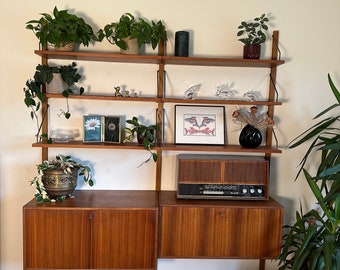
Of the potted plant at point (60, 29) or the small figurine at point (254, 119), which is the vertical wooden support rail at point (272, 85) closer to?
the small figurine at point (254, 119)

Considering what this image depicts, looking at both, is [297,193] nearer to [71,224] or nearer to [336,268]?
[336,268]

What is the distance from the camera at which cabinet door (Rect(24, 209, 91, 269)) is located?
2020mm

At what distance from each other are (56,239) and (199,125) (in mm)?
1269

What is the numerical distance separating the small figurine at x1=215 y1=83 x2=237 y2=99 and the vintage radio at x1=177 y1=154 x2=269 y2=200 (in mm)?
483

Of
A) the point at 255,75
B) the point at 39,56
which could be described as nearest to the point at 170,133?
the point at 255,75

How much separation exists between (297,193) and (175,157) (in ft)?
3.35

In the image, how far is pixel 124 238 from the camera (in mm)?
2062

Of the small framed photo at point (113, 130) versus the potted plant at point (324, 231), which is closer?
the potted plant at point (324, 231)

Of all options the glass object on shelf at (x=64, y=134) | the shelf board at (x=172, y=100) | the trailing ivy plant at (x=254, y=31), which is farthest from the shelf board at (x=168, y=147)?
the trailing ivy plant at (x=254, y=31)

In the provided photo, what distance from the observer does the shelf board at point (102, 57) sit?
7.00ft

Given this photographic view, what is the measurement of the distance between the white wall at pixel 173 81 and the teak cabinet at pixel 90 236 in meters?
0.40

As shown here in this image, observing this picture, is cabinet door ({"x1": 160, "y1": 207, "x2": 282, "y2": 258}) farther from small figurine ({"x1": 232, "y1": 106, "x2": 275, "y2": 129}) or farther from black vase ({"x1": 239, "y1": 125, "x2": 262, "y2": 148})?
small figurine ({"x1": 232, "y1": 106, "x2": 275, "y2": 129})

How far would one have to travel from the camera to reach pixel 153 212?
2059 millimetres

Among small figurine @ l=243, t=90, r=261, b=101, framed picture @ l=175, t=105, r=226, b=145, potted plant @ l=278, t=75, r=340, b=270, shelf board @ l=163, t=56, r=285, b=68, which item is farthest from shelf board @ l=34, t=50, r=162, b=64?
potted plant @ l=278, t=75, r=340, b=270
